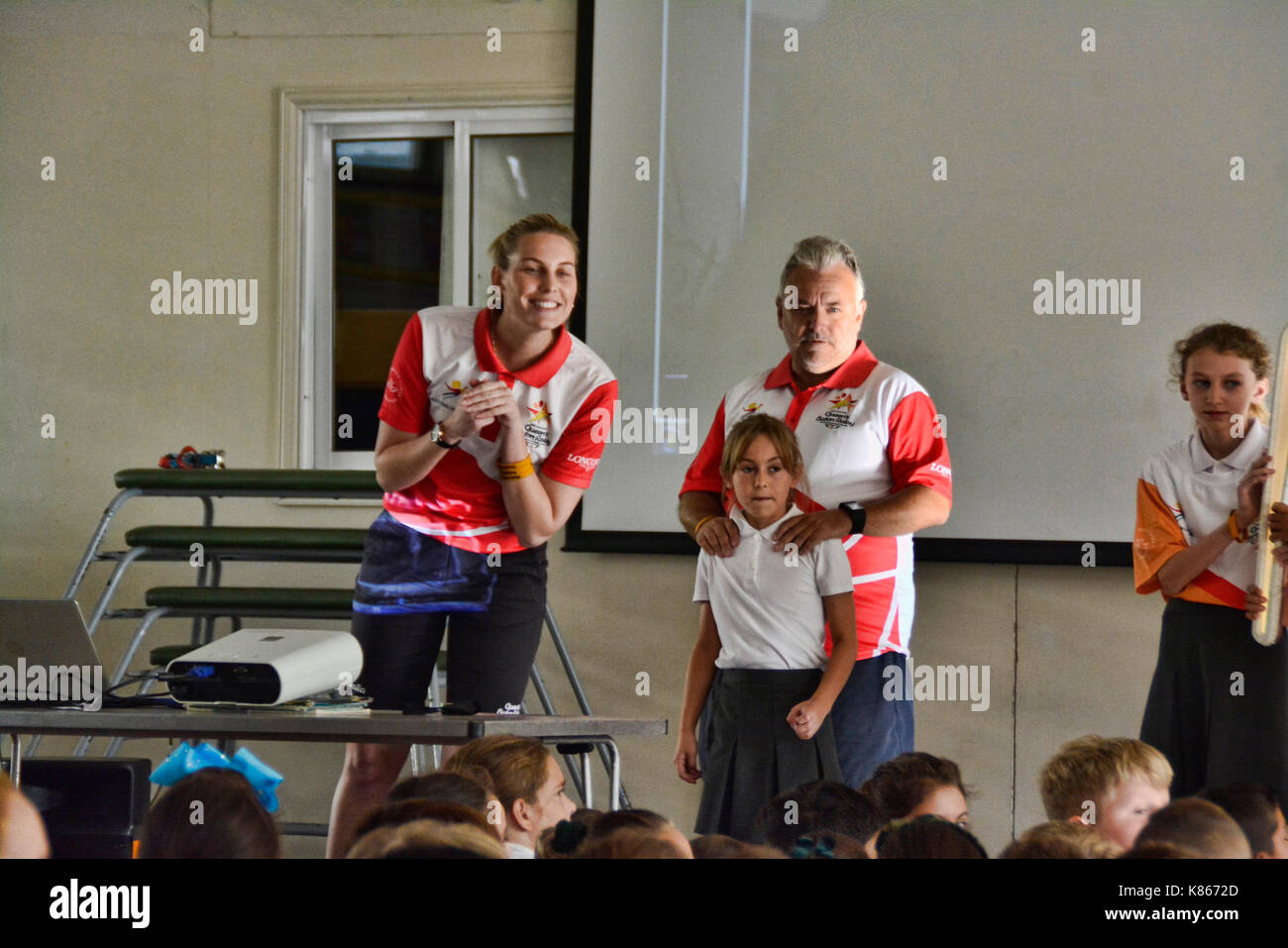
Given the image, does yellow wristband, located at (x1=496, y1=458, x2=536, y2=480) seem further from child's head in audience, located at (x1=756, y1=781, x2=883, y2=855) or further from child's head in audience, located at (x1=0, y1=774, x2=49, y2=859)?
child's head in audience, located at (x1=0, y1=774, x2=49, y2=859)

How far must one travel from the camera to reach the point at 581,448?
248cm

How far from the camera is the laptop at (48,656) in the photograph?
1.78m

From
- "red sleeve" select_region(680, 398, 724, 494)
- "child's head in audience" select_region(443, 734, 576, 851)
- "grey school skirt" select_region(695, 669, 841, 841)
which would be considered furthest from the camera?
"red sleeve" select_region(680, 398, 724, 494)

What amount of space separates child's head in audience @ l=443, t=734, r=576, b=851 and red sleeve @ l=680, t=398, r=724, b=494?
0.90 m

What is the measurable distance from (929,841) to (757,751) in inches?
48.3

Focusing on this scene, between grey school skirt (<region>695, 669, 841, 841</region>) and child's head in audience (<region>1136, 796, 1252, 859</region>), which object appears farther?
grey school skirt (<region>695, 669, 841, 841</region>)

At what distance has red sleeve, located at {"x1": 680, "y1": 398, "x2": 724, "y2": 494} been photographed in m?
2.58

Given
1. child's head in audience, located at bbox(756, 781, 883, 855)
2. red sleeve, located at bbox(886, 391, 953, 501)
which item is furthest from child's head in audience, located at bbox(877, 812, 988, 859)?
red sleeve, located at bbox(886, 391, 953, 501)

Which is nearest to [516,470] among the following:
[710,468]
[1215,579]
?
[710,468]

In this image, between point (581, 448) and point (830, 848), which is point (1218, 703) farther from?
point (830, 848)
